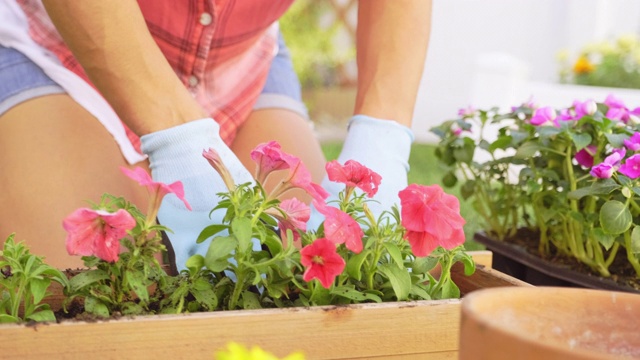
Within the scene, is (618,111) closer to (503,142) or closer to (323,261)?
(503,142)

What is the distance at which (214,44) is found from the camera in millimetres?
1524

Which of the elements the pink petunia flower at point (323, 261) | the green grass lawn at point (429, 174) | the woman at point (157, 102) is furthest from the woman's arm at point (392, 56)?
the green grass lawn at point (429, 174)

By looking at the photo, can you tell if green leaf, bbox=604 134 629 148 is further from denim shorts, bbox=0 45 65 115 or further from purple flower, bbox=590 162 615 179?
denim shorts, bbox=0 45 65 115

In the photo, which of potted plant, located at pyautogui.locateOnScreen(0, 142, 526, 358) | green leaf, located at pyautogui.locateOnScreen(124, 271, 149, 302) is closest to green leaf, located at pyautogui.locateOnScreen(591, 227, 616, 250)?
potted plant, located at pyautogui.locateOnScreen(0, 142, 526, 358)

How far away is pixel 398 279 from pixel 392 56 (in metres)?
0.62

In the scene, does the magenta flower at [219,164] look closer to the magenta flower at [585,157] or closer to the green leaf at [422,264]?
the green leaf at [422,264]

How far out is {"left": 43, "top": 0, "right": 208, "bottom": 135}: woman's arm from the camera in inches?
42.5

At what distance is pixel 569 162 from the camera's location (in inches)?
57.6

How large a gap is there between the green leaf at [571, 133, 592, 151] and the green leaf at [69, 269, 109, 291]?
0.85 m

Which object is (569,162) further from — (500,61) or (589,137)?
(500,61)

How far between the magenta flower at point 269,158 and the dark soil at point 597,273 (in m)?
0.71

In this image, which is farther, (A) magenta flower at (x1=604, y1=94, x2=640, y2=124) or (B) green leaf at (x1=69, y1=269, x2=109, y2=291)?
(A) magenta flower at (x1=604, y1=94, x2=640, y2=124)

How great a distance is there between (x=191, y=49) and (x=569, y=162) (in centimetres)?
68

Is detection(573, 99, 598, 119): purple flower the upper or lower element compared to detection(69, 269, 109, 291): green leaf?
upper
